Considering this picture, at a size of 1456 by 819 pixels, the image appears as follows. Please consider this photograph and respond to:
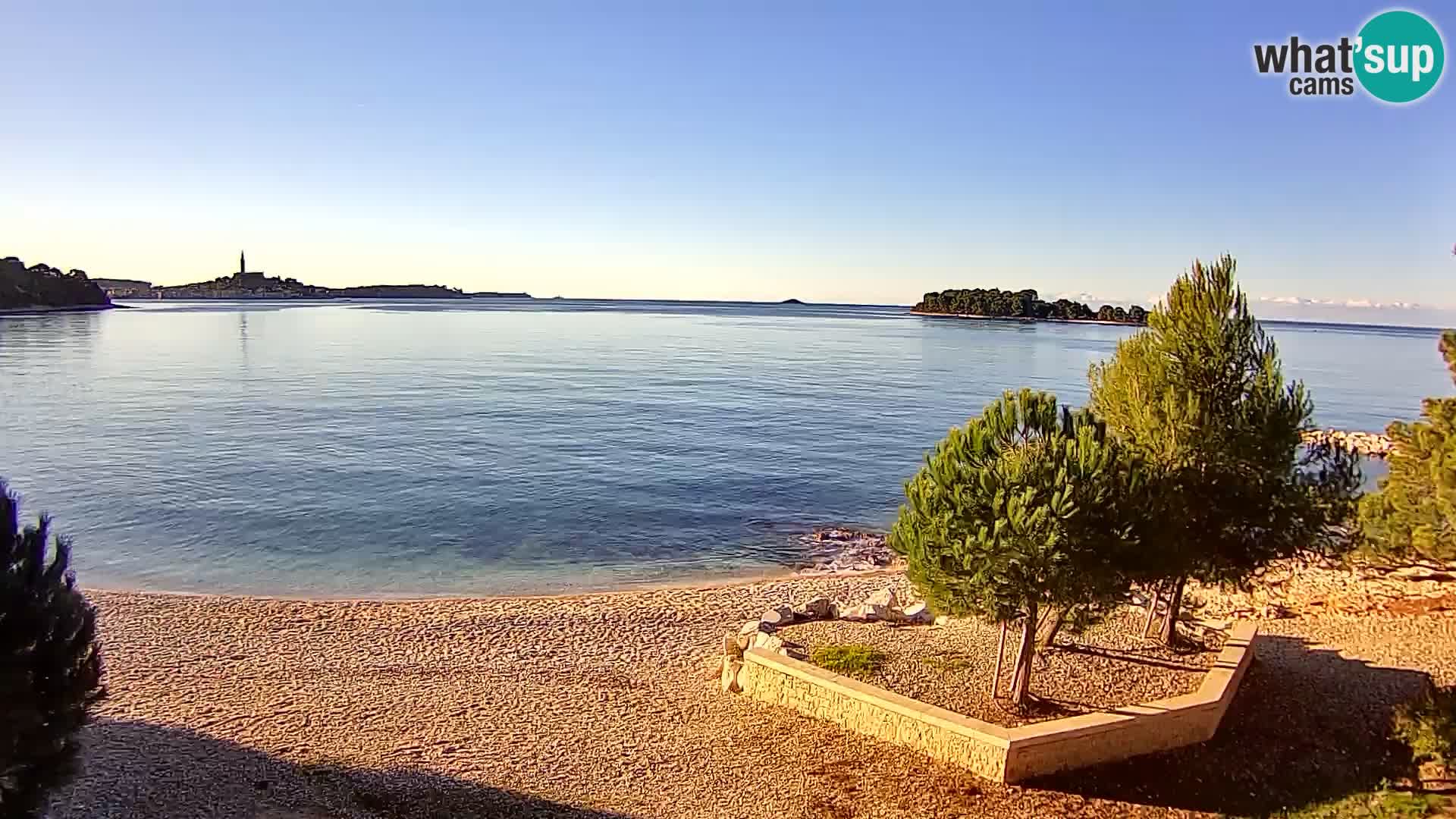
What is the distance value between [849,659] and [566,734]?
3.81 meters

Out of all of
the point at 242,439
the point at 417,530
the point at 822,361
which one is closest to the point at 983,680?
the point at 417,530

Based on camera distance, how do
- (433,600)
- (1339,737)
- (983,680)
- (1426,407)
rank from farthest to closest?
(433,600)
(983,680)
(1339,737)
(1426,407)

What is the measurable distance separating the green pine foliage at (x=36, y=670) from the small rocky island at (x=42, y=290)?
169215mm

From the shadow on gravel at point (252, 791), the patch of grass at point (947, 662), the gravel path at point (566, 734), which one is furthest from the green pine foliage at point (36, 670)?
the patch of grass at point (947, 662)

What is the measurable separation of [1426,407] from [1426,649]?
7423 millimetres

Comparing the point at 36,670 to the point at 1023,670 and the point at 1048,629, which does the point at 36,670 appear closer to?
the point at 1023,670

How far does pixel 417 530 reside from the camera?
23.2 m

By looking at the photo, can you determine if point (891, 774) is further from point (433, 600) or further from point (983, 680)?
point (433, 600)

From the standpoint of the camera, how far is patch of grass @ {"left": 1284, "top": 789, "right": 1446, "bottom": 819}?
8008 mm

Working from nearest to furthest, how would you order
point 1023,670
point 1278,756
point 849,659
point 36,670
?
point 36,670 < point 1278,756 < point 1023,670 < point 849,659

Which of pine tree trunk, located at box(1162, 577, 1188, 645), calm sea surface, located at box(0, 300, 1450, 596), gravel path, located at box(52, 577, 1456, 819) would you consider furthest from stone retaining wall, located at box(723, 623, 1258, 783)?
calm sea surface, located at box(0, 300, 1450, 596)

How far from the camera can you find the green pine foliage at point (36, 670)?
6043mm

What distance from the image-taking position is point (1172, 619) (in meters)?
12.1

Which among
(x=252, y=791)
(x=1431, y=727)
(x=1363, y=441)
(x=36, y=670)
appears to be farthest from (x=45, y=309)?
(x=1431, y=727)
